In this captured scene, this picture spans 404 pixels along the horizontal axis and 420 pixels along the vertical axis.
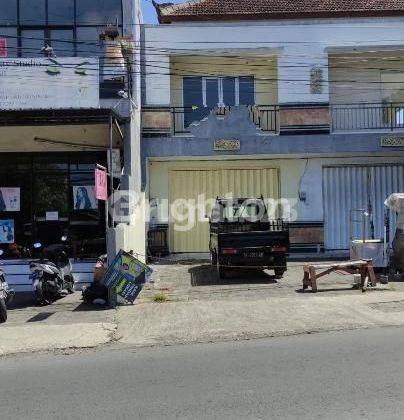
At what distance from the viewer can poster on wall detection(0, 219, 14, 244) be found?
1627 centimetres

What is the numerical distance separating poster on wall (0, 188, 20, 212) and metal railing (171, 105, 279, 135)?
6299 mm

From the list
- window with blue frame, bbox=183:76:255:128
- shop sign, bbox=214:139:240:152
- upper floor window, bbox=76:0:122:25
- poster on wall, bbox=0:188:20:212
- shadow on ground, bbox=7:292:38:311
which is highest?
upper floor window, bbox=76:0:122:25

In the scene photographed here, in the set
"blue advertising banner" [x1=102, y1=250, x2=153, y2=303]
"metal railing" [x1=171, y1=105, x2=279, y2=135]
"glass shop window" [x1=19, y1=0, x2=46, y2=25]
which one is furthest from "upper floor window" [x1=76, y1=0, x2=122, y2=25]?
"blue advertising banner" [x1=102, y1=250, x2=153, y2=303]

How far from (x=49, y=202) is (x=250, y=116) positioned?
780 centimetres

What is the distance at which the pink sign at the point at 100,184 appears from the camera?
11516mm

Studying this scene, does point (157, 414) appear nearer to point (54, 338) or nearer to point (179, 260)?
point (54, 338)

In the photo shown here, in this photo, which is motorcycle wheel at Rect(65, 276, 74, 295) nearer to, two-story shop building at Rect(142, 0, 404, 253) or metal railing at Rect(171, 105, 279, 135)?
two-story shop building at Rect(142, 0, 404, 253)

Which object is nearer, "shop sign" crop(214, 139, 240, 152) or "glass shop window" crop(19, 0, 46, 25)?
"glass shop window" crop(19, 0, 46, 25)

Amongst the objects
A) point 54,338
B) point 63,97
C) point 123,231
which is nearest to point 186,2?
point 63,97

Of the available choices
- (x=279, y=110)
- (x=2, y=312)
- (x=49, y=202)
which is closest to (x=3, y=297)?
(x=2, y=312)

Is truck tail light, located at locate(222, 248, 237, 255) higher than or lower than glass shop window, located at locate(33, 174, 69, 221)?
lower

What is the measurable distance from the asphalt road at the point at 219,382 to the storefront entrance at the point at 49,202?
870 cm

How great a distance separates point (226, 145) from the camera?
64.5 ft

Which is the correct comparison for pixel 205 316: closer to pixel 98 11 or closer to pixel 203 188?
pixel 98 11
